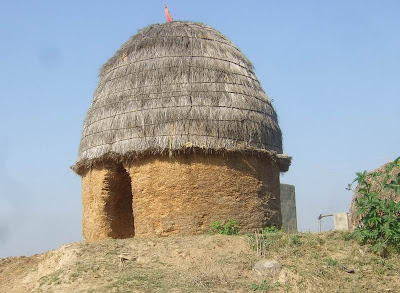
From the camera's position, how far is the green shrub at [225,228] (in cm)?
1479

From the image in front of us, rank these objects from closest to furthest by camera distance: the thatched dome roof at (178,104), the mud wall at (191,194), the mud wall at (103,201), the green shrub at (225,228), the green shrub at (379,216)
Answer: the green shrub at (379,216) → the green shrub at (225,228) → the mud wall at (191,194) → the thatched dome roof at (178,104) → the mud wall at (103,201)

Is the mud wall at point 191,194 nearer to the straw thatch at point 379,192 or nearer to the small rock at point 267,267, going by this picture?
the straw thatch at point 379,192

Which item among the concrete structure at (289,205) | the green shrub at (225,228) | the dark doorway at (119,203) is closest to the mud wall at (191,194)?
the green shrub at (225,228)

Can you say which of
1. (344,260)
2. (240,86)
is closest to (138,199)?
(240,86)

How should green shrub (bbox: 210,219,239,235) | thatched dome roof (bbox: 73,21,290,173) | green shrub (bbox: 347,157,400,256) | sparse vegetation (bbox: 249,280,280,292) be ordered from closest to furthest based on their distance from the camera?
sparse vegetation (bbox: 249,280,280,292) → green shrub (bbox: 347,157,400,256) → green shrub (bbox: 210,219,239,235) → thatched dome roof (bbox: 73,21,290,173)

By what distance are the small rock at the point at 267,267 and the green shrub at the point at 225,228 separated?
2349 millimetres

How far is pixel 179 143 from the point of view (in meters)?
14.9

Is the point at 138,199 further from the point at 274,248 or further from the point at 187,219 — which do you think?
the point at 274,248

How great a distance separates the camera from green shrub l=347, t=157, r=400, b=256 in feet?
42.6

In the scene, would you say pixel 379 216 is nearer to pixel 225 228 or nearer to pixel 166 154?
pixel 225 228

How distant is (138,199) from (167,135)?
1.56 meters

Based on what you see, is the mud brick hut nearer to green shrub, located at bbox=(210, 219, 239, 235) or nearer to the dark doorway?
the dark doorway

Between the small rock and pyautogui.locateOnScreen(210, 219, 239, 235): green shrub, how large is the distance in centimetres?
235

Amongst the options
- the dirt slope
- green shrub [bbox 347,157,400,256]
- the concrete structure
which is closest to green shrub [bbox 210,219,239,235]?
the dirt slope
